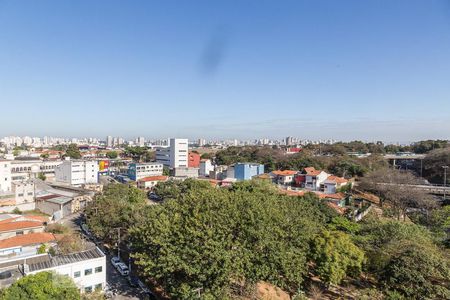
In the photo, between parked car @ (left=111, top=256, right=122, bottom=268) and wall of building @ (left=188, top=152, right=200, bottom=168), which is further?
wall of building @ (left=188, top=152, right=200, bottom=168)

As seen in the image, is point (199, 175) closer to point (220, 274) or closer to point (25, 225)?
point (25, 225)

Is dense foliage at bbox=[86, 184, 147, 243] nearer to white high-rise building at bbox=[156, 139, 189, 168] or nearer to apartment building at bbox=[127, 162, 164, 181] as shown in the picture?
apartment building at bbox=[127, 162, 164, 181]

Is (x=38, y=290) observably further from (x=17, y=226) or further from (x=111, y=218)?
(x=17, y=226)

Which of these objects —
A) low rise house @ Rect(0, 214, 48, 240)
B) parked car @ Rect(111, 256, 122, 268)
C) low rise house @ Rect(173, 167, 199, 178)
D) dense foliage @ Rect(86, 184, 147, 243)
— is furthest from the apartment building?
parked car @ Rect(111, 256, 122, 268)

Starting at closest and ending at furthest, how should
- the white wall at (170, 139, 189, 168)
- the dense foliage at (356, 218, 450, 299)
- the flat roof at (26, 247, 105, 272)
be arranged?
the dense foliage at (356, 218, 450, 299), the flat roof at (26, 247, 105, 272), the white wall at (170, 139, 189, 168)

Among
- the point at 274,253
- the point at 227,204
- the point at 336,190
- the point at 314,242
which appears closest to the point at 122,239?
the point at 227,204

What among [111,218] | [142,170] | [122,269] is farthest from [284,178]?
[122,269]

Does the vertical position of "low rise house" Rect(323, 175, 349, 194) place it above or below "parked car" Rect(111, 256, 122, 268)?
above
